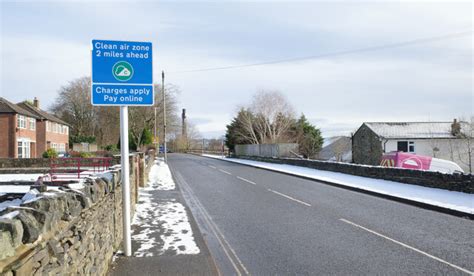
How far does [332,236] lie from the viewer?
8.02 metres

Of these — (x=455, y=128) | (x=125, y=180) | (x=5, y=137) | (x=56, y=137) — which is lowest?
(x=125, y=180)

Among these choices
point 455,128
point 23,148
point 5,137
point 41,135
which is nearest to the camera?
point 5,137

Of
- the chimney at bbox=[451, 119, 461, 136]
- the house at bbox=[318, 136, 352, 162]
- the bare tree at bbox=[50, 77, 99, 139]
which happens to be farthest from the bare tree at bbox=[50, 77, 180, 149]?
the chimney at bbox=[451, 119, 461, 136]

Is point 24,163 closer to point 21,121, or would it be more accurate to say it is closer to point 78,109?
point 21,121

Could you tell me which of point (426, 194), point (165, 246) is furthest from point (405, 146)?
point (165, 246)

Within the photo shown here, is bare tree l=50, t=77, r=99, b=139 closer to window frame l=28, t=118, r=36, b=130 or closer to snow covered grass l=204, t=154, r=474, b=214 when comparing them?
window frame l=28, t=118, r=36, b=130

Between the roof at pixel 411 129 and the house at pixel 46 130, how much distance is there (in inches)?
1680

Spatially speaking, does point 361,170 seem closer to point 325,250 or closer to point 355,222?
point 355,222

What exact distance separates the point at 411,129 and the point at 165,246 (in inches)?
1813

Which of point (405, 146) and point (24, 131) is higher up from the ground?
point (24, 131)

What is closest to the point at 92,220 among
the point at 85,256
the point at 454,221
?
the point at 85,256

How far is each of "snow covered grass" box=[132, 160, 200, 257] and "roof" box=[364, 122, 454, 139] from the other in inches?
1471

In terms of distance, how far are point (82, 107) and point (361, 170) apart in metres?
67.9

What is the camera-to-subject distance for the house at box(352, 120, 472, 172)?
43.6m
